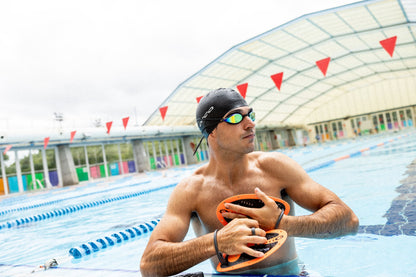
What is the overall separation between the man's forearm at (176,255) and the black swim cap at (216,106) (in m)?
0.56

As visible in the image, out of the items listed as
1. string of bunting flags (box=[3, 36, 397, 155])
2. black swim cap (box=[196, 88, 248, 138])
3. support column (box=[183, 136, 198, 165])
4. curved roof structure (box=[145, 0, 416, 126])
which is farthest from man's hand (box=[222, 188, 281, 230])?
support column (box=[183, 136, 198, 165])

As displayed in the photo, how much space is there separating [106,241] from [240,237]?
3.41 metres

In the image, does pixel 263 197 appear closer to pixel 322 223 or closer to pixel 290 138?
pixel 322 223

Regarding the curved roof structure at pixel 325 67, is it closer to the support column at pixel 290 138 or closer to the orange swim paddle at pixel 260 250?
the support column at pixel 290 138

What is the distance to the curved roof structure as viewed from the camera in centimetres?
1745

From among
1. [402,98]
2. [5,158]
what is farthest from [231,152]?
[402,98]

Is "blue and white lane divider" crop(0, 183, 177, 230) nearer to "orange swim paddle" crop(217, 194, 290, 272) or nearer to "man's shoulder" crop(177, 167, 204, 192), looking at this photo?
"man's shoulder" crop(177, 167, 204, 192)

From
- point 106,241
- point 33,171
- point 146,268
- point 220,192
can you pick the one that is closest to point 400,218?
point 220,192

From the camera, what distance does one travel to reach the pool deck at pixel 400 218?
3.13 m

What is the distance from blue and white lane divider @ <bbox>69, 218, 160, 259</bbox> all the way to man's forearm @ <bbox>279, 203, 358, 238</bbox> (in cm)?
313

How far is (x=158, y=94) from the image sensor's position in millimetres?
68750

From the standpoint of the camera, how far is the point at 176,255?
1473 millimetres

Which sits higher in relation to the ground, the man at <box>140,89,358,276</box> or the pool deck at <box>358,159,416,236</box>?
the man at <box>140,89,358,276</box>

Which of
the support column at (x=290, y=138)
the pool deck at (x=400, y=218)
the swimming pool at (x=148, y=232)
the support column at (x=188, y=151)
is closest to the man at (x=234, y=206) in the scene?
the swimming pool at (x=148, y=232)
